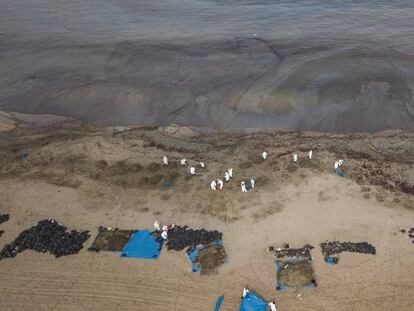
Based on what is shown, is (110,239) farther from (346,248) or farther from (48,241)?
(346,248)

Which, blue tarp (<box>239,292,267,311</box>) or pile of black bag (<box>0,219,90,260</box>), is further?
pile of black bag (<box>0,219,90,260</box>)

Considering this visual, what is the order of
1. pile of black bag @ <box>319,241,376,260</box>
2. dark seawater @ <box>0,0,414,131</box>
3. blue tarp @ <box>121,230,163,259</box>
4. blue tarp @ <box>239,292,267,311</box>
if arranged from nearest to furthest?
blue tarp @ <box>239,292,267,311</box>
pile of black bag @ <box>319,241,376,260</box>
blue tarp @ <box>121,230,163,259</box>
dark seawater @ <box>0,0,414,131</box>

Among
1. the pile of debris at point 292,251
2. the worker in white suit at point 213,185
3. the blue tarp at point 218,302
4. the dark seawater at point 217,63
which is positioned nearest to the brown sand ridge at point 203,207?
the blue tarp at point 218,302

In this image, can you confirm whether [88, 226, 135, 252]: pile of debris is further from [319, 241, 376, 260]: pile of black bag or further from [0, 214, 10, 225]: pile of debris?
[319, 241, 376, 260]: pile of black bag

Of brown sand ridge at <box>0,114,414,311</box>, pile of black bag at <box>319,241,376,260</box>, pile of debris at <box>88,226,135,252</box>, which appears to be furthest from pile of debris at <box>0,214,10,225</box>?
pile of black bag at <box>319,241,376,260</box>

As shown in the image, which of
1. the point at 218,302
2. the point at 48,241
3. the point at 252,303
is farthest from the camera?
the point at 48,241

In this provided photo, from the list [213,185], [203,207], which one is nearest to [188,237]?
[203,207]

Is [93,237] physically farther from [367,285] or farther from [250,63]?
[250,63]
